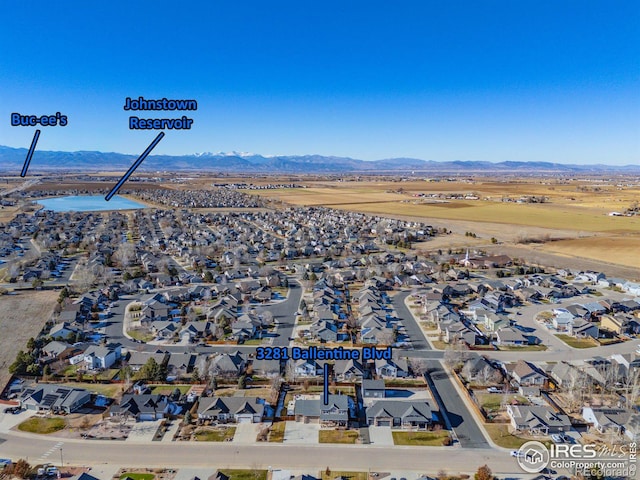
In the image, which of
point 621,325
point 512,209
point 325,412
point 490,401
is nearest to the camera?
point 325,412

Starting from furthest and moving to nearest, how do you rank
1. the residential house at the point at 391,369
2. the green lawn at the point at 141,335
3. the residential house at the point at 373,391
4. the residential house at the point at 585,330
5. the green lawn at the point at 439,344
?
1. the residential house at the point at 585,330
2. the green lawn at the point at 141,335
3. the green lawn at the point at 439,344
4. the residential house at the point at 391,369
5. the residential house at the point at 373,391

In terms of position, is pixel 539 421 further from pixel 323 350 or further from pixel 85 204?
pixel 85 204

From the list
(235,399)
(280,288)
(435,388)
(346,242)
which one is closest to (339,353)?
(235,399)

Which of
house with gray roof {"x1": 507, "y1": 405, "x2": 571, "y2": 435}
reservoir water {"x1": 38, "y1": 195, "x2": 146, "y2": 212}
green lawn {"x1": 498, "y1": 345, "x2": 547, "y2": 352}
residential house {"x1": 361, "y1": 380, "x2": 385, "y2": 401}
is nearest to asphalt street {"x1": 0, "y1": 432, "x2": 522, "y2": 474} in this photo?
house with gray roof {"x1": 507, "y1": 405, "x2": 571, "y2": 435}

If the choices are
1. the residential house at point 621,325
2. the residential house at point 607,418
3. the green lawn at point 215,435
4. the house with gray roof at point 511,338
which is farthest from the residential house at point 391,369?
the residential house at point 621,325

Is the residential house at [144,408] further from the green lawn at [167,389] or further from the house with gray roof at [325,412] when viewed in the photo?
the house with gray roof at [325,412]

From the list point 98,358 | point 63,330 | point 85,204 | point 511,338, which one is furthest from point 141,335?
point 85,204
